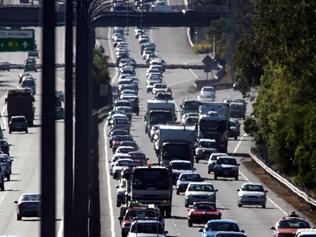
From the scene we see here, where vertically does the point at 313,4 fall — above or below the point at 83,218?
above

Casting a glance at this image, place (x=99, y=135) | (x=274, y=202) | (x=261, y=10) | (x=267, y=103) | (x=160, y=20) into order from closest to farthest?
(x=274, y=202) < (x=261, y=10) < (x=267, y=103) < (x=99, y=135) < (x=160, y=20)

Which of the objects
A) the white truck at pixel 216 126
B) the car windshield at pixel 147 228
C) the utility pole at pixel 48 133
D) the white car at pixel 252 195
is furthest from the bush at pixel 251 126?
the utility pole at pixel 48 133

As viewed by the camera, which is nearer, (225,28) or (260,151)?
(260,151)

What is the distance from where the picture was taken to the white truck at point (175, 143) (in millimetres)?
90375

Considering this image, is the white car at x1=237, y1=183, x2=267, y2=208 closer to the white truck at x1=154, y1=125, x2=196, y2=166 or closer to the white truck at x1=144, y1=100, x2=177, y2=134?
the white truck at x1=154, y1=125, x2=196, y2=166

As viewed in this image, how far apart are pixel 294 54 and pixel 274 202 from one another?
6.91 metres

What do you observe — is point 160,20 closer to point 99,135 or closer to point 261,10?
point 99,135

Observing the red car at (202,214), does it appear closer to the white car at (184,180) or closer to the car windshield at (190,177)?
the car windshield at (190,177)

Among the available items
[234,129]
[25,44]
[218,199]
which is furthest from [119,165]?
[234,129]

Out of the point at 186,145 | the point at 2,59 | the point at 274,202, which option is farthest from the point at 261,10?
the point at 2,59

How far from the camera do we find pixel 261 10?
87938 millimetres

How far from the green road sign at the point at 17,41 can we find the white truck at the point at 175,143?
19674 mm

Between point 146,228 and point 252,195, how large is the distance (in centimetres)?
2233

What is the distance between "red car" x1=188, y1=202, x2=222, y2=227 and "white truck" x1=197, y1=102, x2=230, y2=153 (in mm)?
35634
